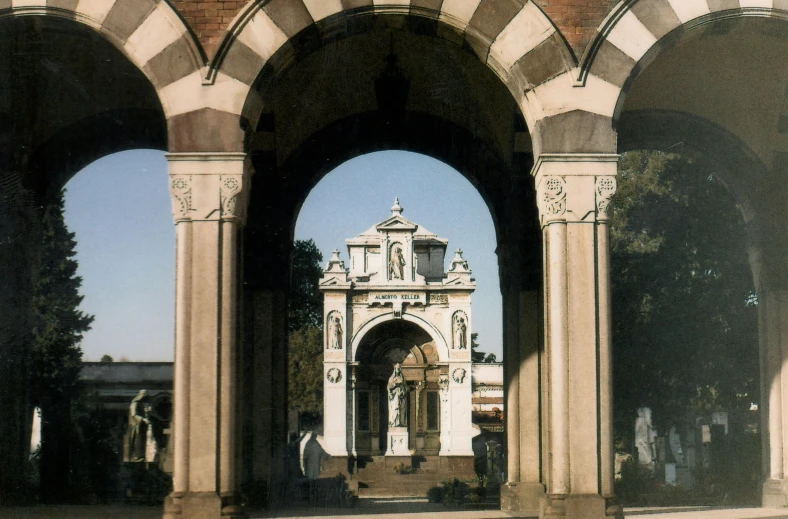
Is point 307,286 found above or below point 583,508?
above

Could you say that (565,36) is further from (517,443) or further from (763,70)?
(517,443)

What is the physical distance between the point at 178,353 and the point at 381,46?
6161 mm

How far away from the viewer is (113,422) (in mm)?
28328

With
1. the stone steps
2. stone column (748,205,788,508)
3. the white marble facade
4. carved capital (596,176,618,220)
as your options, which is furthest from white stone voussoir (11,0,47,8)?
the white marble facade

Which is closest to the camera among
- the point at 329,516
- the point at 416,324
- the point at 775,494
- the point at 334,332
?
the point at 329,516

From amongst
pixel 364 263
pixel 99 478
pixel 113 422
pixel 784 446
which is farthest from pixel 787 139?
pixel 364 263

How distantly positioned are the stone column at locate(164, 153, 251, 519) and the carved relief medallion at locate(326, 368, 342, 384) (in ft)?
120

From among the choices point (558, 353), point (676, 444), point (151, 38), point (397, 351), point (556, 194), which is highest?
point (151, 38)

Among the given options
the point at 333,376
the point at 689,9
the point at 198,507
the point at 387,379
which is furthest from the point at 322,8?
the point at 387,379

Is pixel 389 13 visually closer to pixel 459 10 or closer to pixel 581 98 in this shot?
pixel 459 10

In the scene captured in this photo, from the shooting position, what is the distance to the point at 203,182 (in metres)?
12.6

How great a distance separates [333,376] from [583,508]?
3705cm

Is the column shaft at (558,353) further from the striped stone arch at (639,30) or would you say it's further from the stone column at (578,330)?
the striped stone arch at (639,30)

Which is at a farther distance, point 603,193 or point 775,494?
point 775,494
